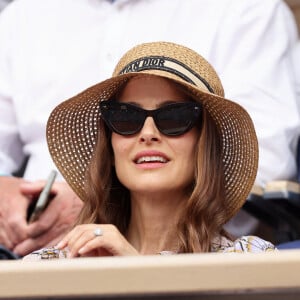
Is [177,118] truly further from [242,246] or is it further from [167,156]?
[242,246]

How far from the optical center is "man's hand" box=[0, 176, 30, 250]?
9.77 ft

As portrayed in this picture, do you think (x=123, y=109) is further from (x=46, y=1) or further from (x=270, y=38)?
(x=46, y=1)

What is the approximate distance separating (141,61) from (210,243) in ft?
1.66

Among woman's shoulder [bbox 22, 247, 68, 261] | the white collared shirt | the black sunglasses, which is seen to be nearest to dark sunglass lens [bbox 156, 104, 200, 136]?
the black sunglasses

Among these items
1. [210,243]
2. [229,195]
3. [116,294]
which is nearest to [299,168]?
[229,195]

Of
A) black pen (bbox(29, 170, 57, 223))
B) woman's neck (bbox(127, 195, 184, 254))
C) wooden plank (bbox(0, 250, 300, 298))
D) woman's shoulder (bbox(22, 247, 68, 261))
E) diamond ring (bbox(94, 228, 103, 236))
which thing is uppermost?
wooden plank (bbox(0, 250, 300, 298))

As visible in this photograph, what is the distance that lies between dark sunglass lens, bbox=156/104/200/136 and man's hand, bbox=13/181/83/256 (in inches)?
32.9

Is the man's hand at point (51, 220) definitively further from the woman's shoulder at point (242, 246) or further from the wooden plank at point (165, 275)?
the wooden plank at point (165, 275)

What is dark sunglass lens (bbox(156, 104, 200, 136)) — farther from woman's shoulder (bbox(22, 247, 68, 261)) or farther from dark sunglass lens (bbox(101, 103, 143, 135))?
woman's shoulder (bbox(22, 247, 68, 261))

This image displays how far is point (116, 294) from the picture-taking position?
130 centimetres

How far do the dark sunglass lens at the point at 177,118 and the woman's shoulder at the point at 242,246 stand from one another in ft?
0.98

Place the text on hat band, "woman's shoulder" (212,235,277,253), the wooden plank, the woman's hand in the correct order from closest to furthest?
the wooden plank < the woman's hand < "woman's shoulder" (212,235,277,253) < the text on hat band

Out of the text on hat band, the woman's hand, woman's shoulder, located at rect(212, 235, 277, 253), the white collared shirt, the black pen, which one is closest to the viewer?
the woman's hand

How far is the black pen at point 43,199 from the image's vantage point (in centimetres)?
288
